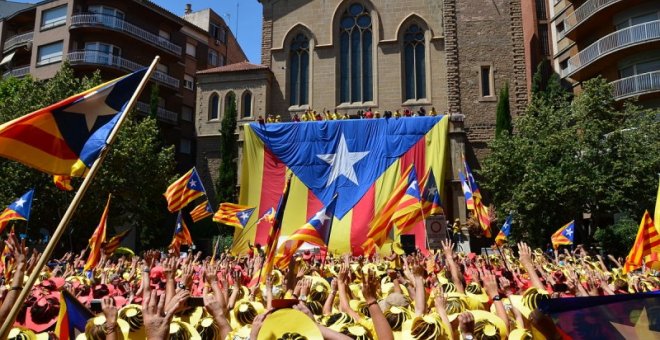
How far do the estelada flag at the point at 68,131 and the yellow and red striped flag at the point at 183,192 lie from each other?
1010 cm

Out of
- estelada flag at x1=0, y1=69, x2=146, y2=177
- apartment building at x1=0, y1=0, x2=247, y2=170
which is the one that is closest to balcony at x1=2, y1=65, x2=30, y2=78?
apartment building at x1=0, y1=0, x2=247, y2=170

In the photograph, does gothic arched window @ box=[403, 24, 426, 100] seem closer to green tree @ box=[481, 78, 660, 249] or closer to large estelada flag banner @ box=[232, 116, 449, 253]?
large estelada flag banner @ box=[232, 116, 449, 253]

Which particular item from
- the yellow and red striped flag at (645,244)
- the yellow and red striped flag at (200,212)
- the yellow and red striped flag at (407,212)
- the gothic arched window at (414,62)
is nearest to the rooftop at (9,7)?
the gothic arched window at (414,62)

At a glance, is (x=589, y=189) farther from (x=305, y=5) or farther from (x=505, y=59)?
(x=305, y=5)

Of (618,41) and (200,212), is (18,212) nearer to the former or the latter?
(200,212)

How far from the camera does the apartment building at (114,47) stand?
35.1 metres

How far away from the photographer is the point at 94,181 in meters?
22.8

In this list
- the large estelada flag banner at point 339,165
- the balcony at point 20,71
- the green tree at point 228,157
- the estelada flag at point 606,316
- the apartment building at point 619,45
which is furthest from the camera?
the balcony at point 20,71

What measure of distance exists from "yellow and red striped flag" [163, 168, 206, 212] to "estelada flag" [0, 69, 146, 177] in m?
10.1

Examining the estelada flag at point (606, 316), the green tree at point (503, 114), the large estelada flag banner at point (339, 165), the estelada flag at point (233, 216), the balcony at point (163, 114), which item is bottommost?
the estelada flag at point (606, 316)

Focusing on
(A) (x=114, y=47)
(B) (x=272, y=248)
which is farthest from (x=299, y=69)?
(B) (x=272, y=248)

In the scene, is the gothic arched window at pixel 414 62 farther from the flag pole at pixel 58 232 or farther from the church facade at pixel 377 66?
the flag pole at pixel 58 232

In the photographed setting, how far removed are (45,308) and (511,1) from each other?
31261 mm

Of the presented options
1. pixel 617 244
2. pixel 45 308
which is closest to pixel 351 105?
pixel 617 244
